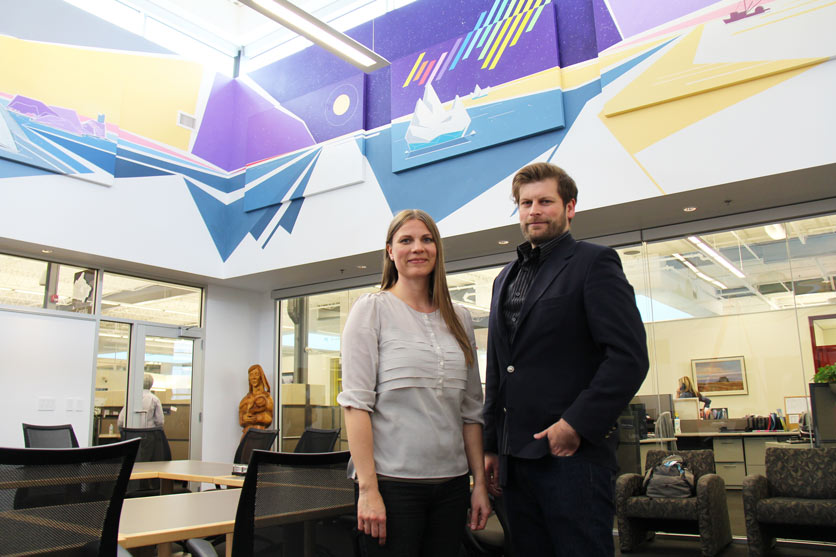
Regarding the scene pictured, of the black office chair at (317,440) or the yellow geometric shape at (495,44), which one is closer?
the black office chair at (317,440)

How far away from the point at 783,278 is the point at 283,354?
20.4 ft

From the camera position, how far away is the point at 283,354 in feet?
29.7

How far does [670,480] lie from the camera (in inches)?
195

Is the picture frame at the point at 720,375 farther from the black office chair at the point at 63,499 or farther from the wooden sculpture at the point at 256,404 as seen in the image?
the wooden sculpture at the point at 256,404

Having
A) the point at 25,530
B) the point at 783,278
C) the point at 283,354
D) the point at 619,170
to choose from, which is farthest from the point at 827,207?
the point at 283,354

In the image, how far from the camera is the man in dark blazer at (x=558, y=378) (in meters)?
1.50

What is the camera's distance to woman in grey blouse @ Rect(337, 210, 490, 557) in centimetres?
158

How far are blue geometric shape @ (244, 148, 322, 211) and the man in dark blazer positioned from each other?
6120mm

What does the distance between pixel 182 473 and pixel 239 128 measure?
5791 mm

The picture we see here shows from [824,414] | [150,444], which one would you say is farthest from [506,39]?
[150,444]

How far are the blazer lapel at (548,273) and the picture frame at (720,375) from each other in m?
4.43

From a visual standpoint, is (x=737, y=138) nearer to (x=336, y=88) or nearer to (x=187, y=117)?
(x=336, y=88)

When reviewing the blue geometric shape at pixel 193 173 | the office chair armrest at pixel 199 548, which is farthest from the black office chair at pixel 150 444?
the blue geometric shape at pixel 193 173

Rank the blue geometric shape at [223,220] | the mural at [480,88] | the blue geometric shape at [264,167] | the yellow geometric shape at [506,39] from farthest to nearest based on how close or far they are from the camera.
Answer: the blue geometric shape at [223,220], the blue geometric shape at [264,167], the yellow geometric shape at [506,39], the mural at [480,88]
